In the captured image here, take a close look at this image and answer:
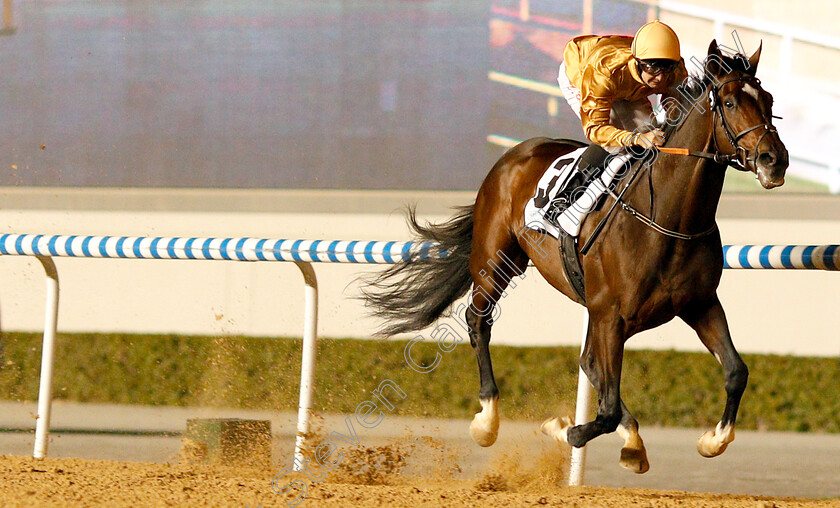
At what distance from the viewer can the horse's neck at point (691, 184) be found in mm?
3428

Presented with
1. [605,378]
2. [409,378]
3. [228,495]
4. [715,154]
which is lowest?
[228,495]

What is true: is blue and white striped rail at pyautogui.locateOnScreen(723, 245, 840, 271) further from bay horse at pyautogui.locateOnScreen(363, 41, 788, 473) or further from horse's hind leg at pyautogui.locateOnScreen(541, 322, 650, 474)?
horse's hind leg at pyautogui.locateOnScreen(541, 322, 650, 474)

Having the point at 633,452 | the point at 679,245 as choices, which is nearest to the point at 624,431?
Answer: the point at 633,452

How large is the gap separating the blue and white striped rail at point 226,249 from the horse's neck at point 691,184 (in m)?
1.35

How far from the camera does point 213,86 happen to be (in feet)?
28.7

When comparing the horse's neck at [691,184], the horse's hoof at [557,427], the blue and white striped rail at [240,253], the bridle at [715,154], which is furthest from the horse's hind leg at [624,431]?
the horse's neck at [691,184]

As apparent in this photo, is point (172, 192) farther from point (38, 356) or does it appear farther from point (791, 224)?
point (791, 224)

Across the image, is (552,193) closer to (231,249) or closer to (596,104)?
(596,104)

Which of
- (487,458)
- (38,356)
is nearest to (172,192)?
(38,356)

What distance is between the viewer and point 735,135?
3.23m

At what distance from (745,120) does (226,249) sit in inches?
93.6

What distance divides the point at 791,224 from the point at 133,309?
499cm

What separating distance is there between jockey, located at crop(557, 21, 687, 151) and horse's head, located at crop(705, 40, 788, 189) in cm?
26

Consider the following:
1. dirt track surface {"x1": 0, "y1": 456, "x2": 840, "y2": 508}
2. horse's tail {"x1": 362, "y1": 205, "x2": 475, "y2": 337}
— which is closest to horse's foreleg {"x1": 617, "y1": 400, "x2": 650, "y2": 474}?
dirt track surface {"x1": 0, "y1": 456, "x2": 840, "y2": 508}
